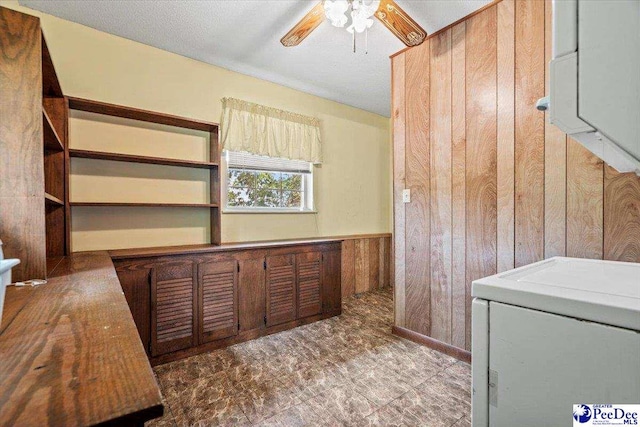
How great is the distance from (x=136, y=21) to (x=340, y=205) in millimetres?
2867

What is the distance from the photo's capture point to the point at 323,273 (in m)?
3.15

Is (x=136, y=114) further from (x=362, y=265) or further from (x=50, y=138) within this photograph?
(x=362, y=265)

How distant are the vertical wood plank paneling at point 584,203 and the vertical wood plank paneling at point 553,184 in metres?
0.03

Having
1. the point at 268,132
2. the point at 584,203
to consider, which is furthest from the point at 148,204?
the point at 584,203

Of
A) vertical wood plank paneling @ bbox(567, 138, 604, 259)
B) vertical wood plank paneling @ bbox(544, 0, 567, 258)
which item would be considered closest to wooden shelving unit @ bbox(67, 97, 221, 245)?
vertical wood plank paneling @ bbox(544, 0, 567, 258)

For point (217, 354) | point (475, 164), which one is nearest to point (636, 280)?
point (475, 164)

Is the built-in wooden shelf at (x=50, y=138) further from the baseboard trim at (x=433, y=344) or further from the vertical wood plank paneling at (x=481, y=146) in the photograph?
the baseboard trim at (x=433, y=344)

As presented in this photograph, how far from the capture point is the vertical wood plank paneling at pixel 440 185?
2.41 meters

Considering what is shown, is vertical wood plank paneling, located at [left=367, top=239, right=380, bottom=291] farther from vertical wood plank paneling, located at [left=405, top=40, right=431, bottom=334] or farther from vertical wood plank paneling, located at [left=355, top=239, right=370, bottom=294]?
vertical wood plank paneling, located at [left=405, top=40, right=431, bottom=334]

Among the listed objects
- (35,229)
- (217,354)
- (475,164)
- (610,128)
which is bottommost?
(217,354)

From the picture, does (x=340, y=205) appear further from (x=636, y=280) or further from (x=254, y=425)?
(x=636, y=280)

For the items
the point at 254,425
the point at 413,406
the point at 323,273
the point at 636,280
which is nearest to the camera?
the point at 636,280

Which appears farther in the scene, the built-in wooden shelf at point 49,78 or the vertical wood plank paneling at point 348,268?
the vertical wood plank paneling at point 348,268

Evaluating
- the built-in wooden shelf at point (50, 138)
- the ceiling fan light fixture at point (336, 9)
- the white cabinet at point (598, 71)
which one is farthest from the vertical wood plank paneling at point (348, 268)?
the white cabinet at point (598, 71)
